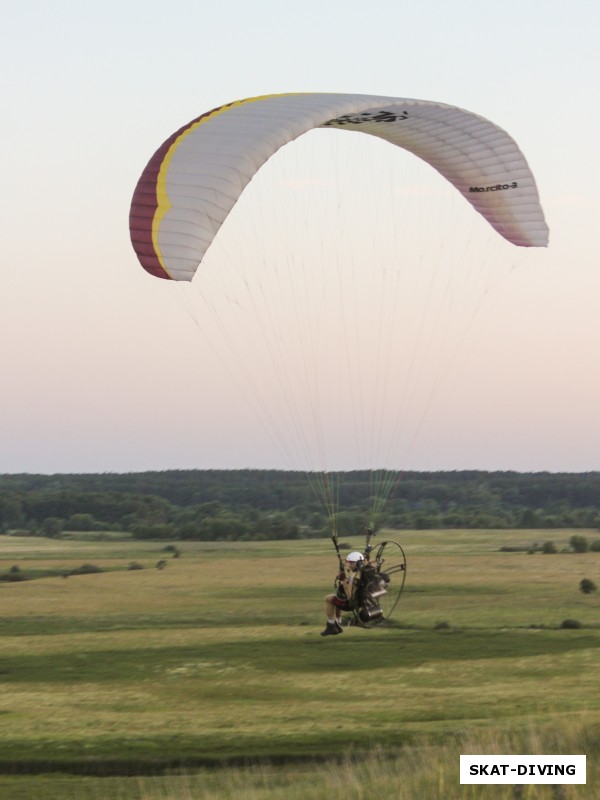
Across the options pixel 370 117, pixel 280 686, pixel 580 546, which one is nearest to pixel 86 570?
pixel 580 546

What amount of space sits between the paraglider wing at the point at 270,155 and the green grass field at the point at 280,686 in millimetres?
16309

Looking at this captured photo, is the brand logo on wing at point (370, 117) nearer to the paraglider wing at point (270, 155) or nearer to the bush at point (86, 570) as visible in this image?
the paraglider wing at point (270, 155)

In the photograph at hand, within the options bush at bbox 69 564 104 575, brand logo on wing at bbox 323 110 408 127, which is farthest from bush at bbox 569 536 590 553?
brand logo on wing at bbox 323 110 408 127

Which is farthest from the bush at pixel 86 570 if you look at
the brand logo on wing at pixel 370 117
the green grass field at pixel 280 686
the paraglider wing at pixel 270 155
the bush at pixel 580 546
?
the brand logo on wing at pixel 370 117

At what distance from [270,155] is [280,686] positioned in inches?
2359

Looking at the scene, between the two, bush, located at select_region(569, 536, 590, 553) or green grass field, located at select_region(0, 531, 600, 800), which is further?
bush, located at select_region(569, 536, 590, 553)

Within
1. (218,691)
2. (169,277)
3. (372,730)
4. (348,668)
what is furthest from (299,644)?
(169,277)

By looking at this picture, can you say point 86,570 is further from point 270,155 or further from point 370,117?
point 270,155

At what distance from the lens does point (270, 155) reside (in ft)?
91.5

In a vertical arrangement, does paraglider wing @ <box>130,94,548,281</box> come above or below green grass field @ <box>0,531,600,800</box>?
above

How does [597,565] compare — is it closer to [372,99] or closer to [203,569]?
[203,569]

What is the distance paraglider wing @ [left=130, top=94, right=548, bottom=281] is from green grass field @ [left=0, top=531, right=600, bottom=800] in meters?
16.3

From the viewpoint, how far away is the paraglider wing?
27078 millimetres

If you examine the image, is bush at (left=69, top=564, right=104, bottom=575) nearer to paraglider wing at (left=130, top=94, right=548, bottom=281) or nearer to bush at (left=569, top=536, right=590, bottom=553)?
bush at (left=569, top=536, right=590, bottom=553)
